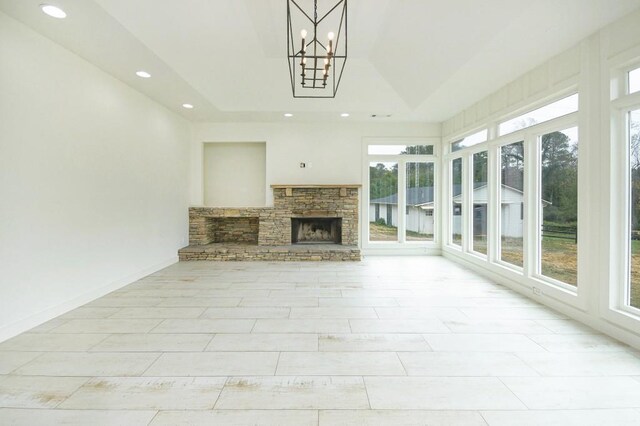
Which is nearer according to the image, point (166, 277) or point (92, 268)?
point (92, 268)

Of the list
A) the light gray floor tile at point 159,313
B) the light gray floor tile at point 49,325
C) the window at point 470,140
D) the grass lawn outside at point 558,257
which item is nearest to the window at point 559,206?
the grass lawn outside at point 558,257

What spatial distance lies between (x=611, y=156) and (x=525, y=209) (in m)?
1.36

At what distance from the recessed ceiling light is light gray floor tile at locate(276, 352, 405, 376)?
3566mm

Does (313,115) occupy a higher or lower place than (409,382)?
higher

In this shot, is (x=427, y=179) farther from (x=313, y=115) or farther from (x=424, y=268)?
(x=313, y=115)

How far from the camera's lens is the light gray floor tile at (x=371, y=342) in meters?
2.61

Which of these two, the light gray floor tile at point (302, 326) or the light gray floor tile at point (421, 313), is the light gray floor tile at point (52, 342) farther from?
the light gray floor tile at point (421, 313)

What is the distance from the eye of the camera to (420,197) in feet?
23.3

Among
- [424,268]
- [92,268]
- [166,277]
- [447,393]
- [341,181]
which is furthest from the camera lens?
[341,181]

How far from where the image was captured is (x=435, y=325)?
122 inches

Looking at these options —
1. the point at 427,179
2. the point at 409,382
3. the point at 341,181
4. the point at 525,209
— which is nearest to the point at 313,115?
the point at 341,181

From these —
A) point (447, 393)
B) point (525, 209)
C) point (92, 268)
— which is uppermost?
point (525, 209)

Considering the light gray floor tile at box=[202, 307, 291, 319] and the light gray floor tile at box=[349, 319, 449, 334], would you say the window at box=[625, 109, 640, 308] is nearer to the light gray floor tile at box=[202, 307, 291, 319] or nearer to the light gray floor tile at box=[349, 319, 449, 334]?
the light gray floor tile at box=[349, 319, 449, 334]

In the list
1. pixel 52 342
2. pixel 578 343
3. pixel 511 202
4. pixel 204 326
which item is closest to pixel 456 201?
pixel 511 202
